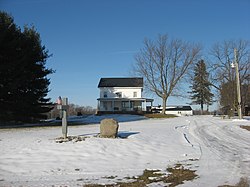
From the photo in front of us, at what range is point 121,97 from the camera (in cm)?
6006

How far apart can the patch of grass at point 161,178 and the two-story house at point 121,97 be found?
49.5 m

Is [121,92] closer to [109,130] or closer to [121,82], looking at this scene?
[121,82]

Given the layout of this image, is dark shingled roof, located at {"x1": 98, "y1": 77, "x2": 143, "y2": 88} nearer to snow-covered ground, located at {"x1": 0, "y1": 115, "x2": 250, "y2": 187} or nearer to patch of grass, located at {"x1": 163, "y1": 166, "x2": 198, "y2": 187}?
snow-covered ground, located at {"x1": 0, "y1": 115, "x2": 250, "y2": 187}

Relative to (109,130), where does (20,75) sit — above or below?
above

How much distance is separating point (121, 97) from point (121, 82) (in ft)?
11.5

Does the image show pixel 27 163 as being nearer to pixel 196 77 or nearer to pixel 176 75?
pixel 176 75

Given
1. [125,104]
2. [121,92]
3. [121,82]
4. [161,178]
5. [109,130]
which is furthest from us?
[121,82]

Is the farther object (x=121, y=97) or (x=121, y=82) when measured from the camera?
(x=121, y=82)

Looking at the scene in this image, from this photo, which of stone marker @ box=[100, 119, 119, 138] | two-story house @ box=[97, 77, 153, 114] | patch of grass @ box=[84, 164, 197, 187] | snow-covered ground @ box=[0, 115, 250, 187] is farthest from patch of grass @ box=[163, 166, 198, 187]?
two-story house @ box=[97, 77, 153, 114]

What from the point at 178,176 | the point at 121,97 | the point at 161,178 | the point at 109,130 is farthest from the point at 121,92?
the point at 161,178

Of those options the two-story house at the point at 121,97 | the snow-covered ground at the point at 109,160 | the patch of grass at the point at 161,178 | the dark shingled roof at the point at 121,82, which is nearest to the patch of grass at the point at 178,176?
the patch of grass at the point at 161,178

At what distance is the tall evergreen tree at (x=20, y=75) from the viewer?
3097cm

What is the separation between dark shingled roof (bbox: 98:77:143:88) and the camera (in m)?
60.5

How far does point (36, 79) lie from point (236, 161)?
2844 cm
